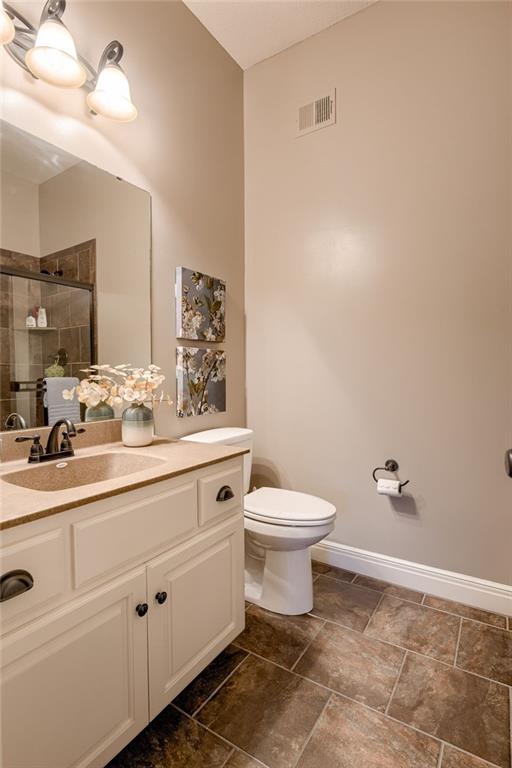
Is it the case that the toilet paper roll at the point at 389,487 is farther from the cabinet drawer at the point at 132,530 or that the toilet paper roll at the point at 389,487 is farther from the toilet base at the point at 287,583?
the cabinet drawer at the point at 132,530

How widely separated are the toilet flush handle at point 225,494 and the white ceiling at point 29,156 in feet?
4.22

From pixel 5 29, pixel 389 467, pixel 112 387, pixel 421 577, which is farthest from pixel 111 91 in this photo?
pixel 421 577

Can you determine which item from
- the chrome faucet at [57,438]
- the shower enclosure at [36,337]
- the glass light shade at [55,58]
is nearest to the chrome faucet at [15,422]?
the shower enclosure at [36,337]

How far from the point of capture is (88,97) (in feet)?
4.81

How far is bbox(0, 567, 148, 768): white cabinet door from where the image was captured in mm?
801

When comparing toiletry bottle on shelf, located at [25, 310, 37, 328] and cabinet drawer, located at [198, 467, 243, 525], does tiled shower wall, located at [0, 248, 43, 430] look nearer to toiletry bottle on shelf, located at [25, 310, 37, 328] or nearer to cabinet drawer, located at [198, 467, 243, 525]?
toiletry bottle on shelf, located at [25, 310, 37, 328]

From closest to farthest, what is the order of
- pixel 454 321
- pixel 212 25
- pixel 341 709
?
pixel 341 709 → pixel 454 321 → pixel 212 25

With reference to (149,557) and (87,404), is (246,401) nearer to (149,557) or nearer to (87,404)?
(87,404)

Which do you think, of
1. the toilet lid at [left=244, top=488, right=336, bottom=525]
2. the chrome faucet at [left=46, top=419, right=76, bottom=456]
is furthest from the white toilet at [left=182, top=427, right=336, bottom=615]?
the chrome faucet at [left=46, top=419, right=76, bottom=456]

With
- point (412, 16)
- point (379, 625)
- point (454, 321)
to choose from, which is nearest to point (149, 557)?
point (379, 625)

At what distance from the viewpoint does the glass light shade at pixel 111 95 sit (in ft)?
4.82

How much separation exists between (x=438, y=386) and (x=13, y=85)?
82.2 inches

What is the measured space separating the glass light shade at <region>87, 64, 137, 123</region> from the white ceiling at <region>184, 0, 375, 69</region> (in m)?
0.93

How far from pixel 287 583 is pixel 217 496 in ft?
2.35
